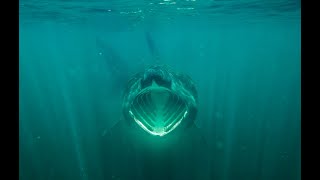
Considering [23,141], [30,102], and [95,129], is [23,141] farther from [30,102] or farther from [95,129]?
[30,102]

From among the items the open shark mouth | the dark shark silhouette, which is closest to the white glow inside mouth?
the open shark mouth

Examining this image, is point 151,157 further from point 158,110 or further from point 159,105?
point 158,110

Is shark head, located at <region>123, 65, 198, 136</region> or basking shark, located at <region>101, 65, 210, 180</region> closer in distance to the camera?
shark head, located at <region>123, 65, 198, 136</region>

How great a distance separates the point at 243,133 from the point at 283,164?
323cm

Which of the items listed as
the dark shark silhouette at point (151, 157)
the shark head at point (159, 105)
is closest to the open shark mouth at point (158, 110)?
the shark head at point (159, 105)

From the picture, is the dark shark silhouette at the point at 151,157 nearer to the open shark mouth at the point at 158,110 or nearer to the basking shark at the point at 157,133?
the basking shark at the point at 157,133

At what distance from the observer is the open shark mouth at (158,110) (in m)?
6.56

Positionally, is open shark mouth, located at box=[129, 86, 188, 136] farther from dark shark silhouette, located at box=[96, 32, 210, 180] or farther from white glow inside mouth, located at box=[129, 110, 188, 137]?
dark shark silhouette, located at box=[96, 32, 210, 180]

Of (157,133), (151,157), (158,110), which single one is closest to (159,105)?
(158,110)

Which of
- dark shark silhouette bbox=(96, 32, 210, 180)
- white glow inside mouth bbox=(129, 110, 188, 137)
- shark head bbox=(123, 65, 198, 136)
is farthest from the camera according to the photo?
dark shark silhouette bbox=(96, 32, 210, 180)

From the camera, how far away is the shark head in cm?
638

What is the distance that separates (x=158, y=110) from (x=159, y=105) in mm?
231

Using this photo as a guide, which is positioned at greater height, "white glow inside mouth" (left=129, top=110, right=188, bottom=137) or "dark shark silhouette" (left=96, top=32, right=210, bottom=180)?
"white glow inside mouth" (left=129, top=110, right=188, bottom=137)
